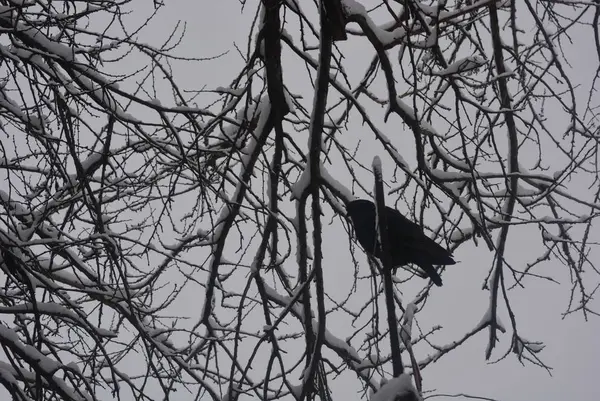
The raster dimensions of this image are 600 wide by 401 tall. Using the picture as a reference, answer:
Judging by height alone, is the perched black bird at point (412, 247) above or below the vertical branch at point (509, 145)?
below

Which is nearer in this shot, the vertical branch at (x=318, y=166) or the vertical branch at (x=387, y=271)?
the vertical branch at (x=387, y=271)

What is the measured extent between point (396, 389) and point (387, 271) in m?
0.30

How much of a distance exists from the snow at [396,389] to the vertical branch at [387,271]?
5 centimetres

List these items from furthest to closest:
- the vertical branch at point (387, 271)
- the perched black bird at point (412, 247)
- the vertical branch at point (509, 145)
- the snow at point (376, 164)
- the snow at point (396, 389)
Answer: the vertical branch at point (509, 145)
the perched black bird at point (412, 247)
the snow at point (376, 164)
the vertical branch at point (387, 271)
the snow at point (396, 389)

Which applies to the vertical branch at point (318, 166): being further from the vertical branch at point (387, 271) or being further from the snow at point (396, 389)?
the snow at point (396, 389)

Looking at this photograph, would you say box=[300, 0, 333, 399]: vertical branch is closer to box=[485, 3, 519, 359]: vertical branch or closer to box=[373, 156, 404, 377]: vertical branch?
box=[373, 156, 404, 377]: vertical branch

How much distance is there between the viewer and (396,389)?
3.85 ft

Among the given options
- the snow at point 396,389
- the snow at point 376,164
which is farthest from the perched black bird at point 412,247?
the snow at point 396,389

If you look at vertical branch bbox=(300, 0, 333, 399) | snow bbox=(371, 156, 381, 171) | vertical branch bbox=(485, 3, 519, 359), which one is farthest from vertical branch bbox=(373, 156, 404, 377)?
vertical branch bbox=(485, 3, 519, 359)

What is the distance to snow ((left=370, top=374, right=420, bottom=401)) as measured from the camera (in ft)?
3.82

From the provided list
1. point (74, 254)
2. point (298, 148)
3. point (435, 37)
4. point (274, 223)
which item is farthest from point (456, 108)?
point (74, 254)

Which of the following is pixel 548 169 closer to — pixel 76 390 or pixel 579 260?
pixel 579 260

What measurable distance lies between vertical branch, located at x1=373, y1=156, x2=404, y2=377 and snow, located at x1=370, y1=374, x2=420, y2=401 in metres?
0.05

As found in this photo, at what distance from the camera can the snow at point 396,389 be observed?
3.82 feet
